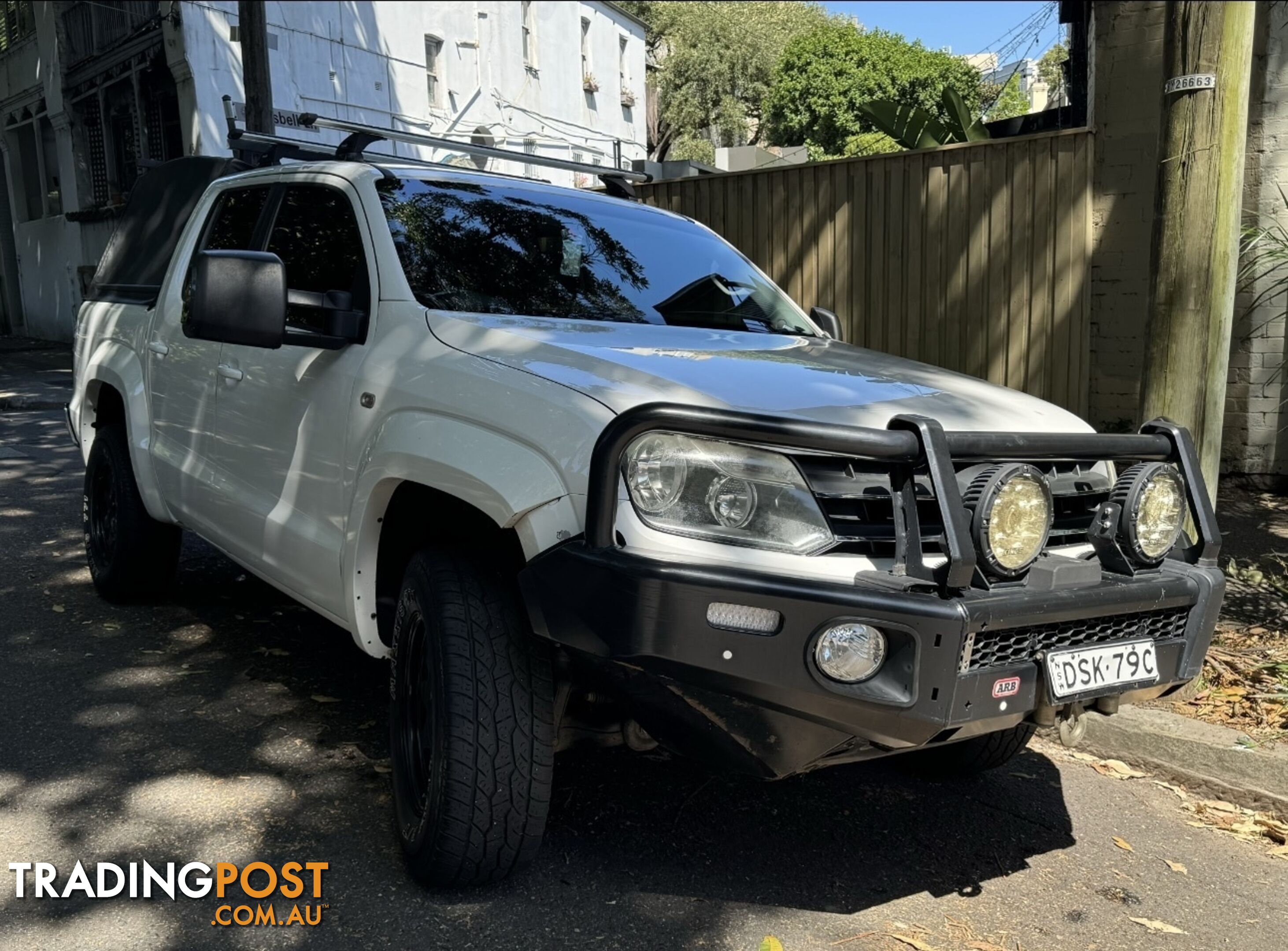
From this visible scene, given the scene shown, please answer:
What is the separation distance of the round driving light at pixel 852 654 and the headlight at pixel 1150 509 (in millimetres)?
716

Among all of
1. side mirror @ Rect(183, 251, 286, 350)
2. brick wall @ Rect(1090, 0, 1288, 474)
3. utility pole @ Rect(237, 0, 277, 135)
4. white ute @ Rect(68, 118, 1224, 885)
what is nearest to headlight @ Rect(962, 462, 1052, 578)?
white ute @ Rect(68, 118, 1224, 885)

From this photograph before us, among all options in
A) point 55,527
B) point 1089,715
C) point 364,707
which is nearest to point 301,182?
point 364,707

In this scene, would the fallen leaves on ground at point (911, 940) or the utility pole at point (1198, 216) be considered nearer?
the fallen leaves on ground at point (911, 940)

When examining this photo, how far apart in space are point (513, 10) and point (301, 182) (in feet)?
71.0

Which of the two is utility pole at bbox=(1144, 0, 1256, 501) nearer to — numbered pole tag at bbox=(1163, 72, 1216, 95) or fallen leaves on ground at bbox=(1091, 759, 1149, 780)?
numbered pole tag at bbox=(1163, 72, 1216, 95)

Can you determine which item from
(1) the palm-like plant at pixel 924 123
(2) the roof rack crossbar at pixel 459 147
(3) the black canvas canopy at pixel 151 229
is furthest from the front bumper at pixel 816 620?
(1) the palm-like plant at pixel 924 123

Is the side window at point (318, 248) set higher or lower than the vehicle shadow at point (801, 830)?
higher

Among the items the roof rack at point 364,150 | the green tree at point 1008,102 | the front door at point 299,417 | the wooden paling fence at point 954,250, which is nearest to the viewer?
the front door at point 299,417

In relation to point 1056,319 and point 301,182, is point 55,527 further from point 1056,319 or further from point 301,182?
point 1056,319

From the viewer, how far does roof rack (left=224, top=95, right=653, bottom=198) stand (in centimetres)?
432

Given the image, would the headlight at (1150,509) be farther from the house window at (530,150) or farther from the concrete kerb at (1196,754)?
the house window at (530,150)

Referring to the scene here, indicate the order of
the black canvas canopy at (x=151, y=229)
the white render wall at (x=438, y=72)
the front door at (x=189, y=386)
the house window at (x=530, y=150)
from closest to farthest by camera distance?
1. the front door at (x=189, y=386)
2. the black canvas canopy at (x=151, y=229)
3. the white render wall at (x=438, y=72)
4. the house window at (x=530, y=150)

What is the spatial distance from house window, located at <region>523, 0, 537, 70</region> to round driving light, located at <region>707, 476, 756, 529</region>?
23.6m

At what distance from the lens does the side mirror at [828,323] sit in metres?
4.38
